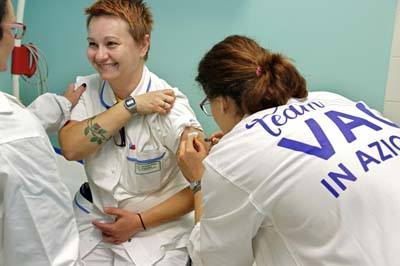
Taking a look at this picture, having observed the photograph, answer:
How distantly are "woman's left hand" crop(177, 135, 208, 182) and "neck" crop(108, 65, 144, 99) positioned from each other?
0.32 m

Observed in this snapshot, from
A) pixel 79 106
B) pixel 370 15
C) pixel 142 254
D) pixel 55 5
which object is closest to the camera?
pixel 142 254

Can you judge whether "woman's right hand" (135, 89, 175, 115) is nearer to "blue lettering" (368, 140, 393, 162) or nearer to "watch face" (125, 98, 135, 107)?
"watch face" (125, 98, 135, 107)

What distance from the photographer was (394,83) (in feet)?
5.74

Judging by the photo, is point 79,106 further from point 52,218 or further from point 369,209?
A: point 369,209

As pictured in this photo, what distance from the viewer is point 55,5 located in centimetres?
202

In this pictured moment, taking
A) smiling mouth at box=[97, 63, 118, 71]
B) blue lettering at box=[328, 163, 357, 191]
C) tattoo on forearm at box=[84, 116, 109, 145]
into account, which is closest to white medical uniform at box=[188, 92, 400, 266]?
blue lettering at box=[328, 163, 357, 191]

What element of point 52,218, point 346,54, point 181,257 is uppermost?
point 346,54

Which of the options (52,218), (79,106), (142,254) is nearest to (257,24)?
(79,106)

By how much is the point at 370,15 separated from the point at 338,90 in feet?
1.10

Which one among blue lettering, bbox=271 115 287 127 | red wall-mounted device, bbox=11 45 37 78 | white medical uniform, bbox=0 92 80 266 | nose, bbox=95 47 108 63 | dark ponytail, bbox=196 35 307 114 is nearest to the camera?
white medical uniform, bbox=0 92 80 266

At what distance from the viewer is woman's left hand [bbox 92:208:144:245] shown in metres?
1.41

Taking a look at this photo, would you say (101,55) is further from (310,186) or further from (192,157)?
(310,186)

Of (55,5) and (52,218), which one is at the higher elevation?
(55,5)

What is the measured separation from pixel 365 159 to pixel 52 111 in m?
1.06
